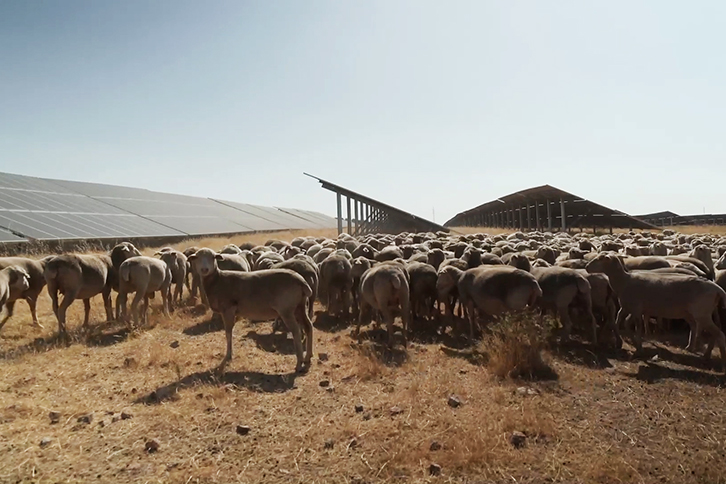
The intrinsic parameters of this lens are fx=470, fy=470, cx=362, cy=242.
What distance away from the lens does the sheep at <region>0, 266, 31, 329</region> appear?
28.4 ft

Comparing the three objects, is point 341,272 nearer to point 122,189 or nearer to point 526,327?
point 526,327

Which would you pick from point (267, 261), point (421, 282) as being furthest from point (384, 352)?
point (267, 261)

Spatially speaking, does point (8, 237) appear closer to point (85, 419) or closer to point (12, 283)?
point (12, 283)

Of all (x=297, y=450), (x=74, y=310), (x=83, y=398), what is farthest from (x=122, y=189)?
(x=297, y=450)

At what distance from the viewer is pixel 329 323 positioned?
1102 cm

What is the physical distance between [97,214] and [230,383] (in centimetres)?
2722

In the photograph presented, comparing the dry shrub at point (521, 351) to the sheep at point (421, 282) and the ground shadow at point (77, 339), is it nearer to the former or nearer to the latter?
the sheep at point (421, 282)

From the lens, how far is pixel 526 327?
289 inches

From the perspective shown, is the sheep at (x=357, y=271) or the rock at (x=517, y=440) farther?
the sheep at (x=357, y=271)

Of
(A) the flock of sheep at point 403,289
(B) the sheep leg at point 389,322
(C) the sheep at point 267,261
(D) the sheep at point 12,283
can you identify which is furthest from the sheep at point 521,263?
(D) the sheep at point 12,283

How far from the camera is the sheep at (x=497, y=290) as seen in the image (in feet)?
27.9

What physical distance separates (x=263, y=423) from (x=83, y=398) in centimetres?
273

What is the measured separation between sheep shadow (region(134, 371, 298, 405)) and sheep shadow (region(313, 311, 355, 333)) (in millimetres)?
3285

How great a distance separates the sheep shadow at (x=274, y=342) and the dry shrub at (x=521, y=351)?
3554 millimetres
